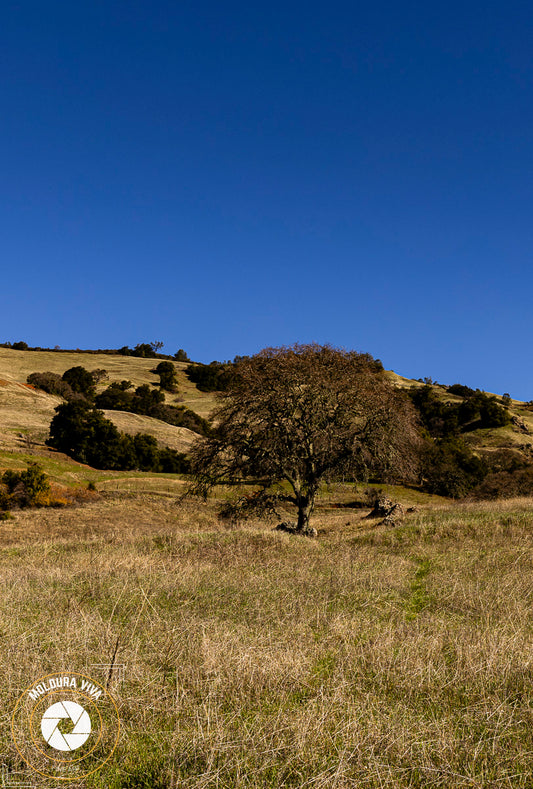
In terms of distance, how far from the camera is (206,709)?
4.20 m

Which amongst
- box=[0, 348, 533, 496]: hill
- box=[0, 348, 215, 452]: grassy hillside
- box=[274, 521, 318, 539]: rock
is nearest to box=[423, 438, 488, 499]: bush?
box=[0, 348, 533, 496]: hill

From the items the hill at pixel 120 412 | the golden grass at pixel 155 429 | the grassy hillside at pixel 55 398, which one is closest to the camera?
the hill at pixel 120 412

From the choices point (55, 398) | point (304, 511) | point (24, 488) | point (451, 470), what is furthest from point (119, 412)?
point (304, 511)

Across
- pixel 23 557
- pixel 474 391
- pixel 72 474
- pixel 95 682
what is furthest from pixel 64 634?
pixel 474 391

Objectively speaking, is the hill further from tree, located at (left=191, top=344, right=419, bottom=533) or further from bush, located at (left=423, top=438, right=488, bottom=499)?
tree, located at (left=191, top=344, right=419, bottom=533)

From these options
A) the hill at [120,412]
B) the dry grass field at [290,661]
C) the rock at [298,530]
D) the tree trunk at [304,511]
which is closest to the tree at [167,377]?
→ the hill at [120,412]

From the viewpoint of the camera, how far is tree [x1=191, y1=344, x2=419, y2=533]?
25094 millimetres

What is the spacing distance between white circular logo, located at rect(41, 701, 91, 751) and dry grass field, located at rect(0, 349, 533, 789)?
27cm

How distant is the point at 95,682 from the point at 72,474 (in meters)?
40.2

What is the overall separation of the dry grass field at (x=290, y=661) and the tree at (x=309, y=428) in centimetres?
1172

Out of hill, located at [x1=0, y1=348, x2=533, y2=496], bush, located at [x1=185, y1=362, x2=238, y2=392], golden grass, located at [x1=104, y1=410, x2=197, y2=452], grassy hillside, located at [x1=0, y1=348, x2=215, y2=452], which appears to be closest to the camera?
hill, located at [x1=0, y1=348, x2=533, y2=496]

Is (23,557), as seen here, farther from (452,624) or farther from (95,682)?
(452,624)

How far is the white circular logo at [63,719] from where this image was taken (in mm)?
3807

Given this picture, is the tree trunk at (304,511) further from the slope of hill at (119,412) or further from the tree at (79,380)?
the tree at (79,380)
